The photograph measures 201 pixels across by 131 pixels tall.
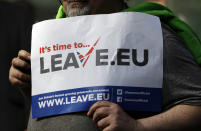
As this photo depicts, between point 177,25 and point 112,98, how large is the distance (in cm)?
54

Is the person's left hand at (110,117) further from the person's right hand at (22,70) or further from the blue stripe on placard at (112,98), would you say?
the person's right hand at (22,70)

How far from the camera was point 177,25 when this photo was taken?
2.28 metres

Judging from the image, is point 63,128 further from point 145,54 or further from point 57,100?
point 145,54

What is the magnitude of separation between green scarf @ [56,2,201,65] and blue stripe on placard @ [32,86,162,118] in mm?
306

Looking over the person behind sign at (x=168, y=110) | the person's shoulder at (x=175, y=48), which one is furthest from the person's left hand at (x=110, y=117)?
the person's shoulder at (x=175, y=48)

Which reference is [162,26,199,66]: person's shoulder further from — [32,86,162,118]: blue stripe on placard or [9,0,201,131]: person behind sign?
[32,86,162,118]: blue stripe on placard

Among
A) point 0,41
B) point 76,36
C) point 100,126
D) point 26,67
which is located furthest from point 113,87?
point 0,41

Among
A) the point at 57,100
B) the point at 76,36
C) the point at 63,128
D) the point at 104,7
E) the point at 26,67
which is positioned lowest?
the point at 63,128

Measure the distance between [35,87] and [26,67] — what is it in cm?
16

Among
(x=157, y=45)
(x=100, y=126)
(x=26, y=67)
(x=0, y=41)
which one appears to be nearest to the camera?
(x=100, y=126)

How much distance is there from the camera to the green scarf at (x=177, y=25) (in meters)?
2.22

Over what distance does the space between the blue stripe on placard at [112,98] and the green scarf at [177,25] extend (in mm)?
306

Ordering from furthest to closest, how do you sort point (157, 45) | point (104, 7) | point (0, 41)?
point (0, 41)
point (104, 7)
point (157, 45)

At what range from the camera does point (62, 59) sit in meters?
2.17
